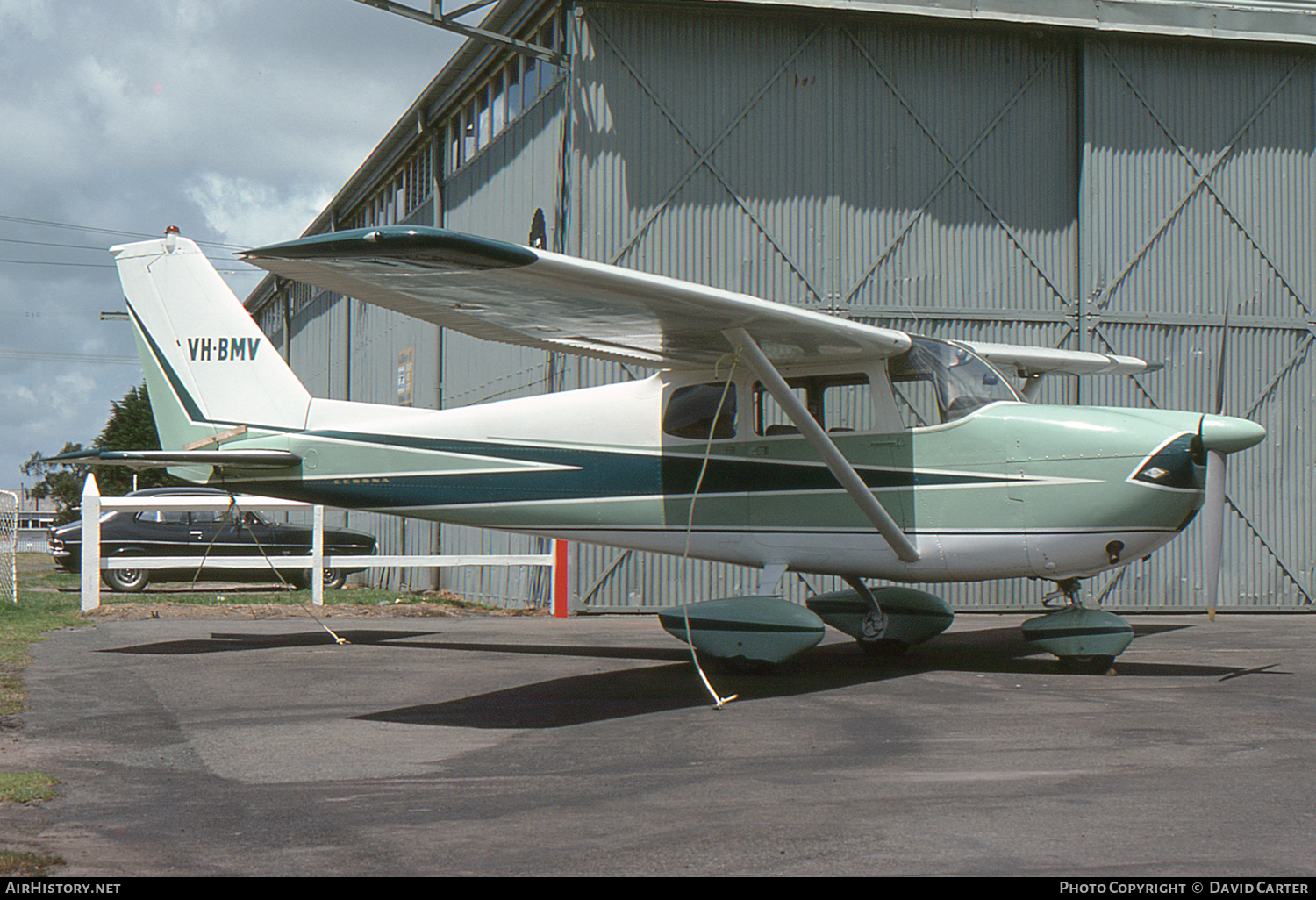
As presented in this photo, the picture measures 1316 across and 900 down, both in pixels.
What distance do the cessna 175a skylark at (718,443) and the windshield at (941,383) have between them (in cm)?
2

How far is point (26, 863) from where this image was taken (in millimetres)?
3387

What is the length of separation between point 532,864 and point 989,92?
14.5m

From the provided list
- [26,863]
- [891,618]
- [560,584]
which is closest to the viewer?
[26,863]

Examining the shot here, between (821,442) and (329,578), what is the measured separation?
53.0 ft

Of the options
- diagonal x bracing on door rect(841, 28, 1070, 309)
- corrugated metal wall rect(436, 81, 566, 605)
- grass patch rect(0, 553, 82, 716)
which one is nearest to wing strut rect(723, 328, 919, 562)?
grass patch rect(0, 553, 82, 716)

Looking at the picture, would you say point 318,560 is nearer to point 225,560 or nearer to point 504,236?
point 225,560

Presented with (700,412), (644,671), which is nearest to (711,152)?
(700,412)

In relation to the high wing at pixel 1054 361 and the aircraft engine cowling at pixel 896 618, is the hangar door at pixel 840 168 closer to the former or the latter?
the high wing at pixel 1054 361

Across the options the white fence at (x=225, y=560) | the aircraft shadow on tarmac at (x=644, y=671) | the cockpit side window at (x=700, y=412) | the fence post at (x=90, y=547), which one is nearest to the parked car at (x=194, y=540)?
the white fence at (x=225, y=560)

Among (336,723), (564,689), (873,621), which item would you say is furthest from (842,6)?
(336,723)

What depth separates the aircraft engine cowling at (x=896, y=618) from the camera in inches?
369

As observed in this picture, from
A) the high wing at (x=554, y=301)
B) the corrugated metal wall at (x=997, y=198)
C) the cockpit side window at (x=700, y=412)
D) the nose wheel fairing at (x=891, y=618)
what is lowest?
the nose wheel fairing at (x=891, y=618)

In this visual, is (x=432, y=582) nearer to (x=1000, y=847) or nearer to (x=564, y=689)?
(x=564, y=689)
